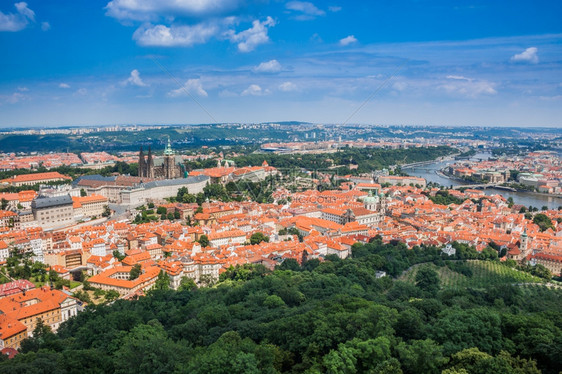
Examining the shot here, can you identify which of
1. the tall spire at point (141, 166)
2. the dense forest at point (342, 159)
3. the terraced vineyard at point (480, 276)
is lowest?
the terraced vineyard at point (480, 276)

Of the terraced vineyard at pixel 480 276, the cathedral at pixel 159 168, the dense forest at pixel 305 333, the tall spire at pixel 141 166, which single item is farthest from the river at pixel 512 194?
the tall spire at pixel 141 166

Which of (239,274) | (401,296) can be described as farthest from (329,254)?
(401,296)

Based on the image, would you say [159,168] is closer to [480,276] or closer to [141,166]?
[141,166]

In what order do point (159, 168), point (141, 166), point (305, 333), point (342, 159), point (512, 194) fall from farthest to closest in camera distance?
point (342, 159) → point (512, 194) → point (159, 168) → point (141, 166) → point (305, 333)

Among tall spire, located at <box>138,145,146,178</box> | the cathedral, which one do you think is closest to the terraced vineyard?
the cathedral

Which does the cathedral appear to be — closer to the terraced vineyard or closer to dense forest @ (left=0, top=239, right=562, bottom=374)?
dense forest @ (left=0, top=239, right=562, bottom=374)

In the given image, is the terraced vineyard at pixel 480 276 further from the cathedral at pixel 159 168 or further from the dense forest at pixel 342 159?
the dense forest at pixel 342 159

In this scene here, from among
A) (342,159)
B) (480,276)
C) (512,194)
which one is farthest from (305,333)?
(342,159)
